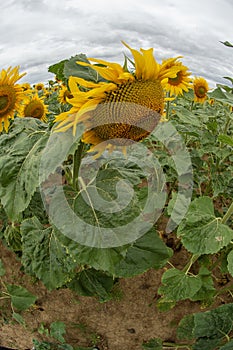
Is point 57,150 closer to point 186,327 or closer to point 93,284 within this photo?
point 93,284

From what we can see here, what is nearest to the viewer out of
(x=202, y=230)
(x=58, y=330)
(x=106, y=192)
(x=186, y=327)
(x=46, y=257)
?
(x=106, y=192)

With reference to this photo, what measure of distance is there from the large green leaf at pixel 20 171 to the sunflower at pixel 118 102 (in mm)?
75

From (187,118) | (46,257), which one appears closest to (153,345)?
(46,257)

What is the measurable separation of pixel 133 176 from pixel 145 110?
0.60 ft

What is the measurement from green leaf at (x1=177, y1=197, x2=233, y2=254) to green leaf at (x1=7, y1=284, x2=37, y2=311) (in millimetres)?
523

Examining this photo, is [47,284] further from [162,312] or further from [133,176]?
[162,312]

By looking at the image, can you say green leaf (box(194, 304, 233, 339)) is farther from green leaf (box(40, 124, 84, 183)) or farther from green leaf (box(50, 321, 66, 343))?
green leaf (box(40, 124, 84, 183))

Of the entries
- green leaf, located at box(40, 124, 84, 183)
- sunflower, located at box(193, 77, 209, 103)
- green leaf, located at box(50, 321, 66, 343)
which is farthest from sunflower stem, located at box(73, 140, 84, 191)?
sunflower, located at box(193, 77, 209, 103)

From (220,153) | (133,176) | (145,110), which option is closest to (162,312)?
(220,153)

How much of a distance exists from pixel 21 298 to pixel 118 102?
83 centimetres

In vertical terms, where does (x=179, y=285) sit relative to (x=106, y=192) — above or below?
below

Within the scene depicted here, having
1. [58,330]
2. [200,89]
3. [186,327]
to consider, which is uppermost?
[200,89]

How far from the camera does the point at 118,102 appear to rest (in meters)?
0.55

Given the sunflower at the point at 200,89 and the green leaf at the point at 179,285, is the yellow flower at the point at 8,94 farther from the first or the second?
the sunflower at the point at 200,89
